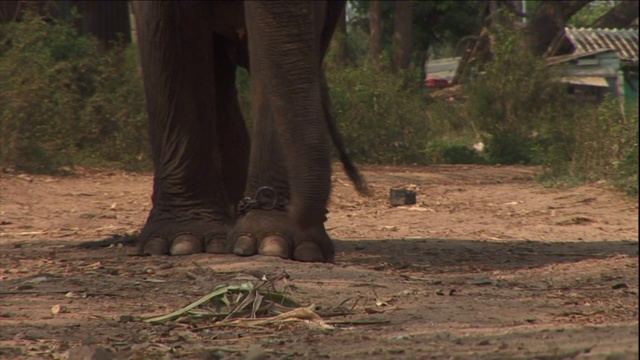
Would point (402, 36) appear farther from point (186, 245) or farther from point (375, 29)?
point (186, 245)

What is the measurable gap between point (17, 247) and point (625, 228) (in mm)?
3980

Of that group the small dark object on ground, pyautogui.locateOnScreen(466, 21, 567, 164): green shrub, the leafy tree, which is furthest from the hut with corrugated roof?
the small dark object on ground

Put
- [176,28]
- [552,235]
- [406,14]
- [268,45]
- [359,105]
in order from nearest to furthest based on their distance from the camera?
[268,45], [176,28], [552,235], [359,105], [406,14]

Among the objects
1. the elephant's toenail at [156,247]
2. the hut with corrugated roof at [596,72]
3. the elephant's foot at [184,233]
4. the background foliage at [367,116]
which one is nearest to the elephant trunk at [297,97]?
the elephant's foot at [184,233]

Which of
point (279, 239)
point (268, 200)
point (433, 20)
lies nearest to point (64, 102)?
point (268, 200)

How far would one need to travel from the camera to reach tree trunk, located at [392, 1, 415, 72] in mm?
23672

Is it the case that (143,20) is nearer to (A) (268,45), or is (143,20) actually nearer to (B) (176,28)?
(B) (176,28)

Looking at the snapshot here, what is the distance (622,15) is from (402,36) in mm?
9762

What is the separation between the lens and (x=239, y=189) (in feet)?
26.8

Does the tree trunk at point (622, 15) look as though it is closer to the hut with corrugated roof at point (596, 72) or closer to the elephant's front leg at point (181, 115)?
the hut with corrugated roof at point (596, 72)

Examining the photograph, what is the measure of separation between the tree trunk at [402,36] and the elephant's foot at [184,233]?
16.7m

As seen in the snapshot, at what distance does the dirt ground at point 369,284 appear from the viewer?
4047 millimetres

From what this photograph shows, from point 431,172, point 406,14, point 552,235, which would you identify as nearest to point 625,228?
point 552,235

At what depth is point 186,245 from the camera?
6.85 m
